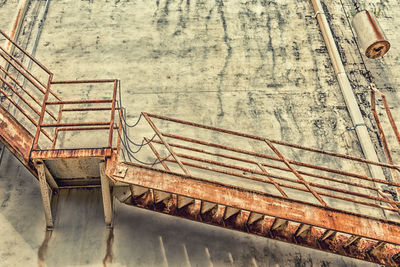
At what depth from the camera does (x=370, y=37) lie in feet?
38.8

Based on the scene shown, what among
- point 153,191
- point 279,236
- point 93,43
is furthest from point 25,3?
point 279,236

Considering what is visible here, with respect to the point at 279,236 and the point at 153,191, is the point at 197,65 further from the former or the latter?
the point at 279,236

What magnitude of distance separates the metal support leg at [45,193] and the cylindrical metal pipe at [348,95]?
7652 mm

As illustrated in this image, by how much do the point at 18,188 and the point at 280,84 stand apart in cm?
733

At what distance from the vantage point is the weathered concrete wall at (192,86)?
9.15 metres

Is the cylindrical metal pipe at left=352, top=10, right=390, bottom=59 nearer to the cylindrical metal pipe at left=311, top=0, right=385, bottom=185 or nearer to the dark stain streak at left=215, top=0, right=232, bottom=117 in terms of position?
the cylindrical metal pipe at left=311, top=0, right=385, bottom=185

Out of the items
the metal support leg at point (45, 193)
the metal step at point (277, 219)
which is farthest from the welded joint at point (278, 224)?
the metal support leg at point (45, 193)

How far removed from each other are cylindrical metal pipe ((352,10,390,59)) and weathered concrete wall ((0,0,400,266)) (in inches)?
23.8

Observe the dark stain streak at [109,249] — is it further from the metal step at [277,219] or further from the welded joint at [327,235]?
the welded joint at [327,235]

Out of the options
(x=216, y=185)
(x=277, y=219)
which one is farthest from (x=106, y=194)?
(x=277, y=219)

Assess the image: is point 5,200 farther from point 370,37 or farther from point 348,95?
point 370,37

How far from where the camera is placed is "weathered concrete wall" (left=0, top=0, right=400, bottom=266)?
9.15 metres

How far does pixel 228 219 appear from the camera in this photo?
8.88 meters

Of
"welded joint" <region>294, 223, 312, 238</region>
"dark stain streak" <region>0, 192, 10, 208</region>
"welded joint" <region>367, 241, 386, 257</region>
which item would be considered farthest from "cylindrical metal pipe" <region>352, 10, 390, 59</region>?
"dark stain streak" <region>0, 192, 10, 208</region>
